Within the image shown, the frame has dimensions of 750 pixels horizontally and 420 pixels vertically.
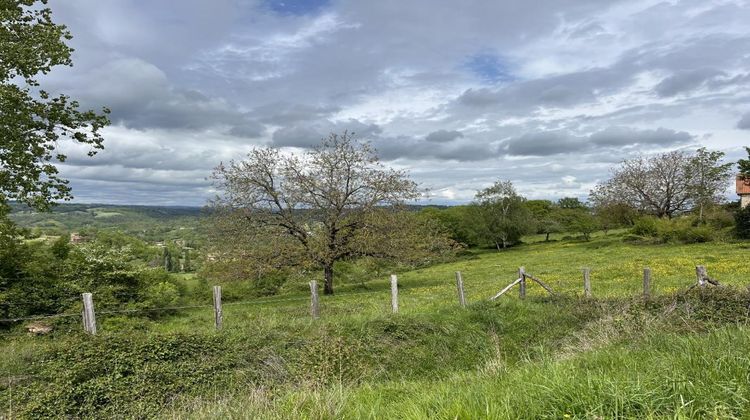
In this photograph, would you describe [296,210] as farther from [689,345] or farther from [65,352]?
[689,345]

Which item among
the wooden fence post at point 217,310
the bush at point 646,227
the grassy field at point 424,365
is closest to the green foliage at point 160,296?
the grassy field at point 424,365

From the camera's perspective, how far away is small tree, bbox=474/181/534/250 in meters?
56.7

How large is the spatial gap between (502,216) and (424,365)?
49.6m

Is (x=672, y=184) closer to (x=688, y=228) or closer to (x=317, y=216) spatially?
(x=688, y=228)

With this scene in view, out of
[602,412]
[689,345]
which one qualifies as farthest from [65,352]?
[689,345]

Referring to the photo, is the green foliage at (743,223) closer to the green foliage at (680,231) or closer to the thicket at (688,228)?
the thicket at (688,228)

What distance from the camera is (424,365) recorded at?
9.89 m

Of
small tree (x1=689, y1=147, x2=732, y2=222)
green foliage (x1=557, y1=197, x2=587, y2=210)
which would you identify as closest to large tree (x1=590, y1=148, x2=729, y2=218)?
small tree (x1=689, y1=147, x2=732, y2=222)

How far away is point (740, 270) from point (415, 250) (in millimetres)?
15190

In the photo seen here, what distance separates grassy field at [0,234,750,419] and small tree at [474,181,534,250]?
44563mm

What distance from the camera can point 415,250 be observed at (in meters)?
24.7

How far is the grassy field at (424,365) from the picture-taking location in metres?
3.95

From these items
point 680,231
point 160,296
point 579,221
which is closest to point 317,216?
point 160,296

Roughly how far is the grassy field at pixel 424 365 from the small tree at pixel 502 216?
146ft
